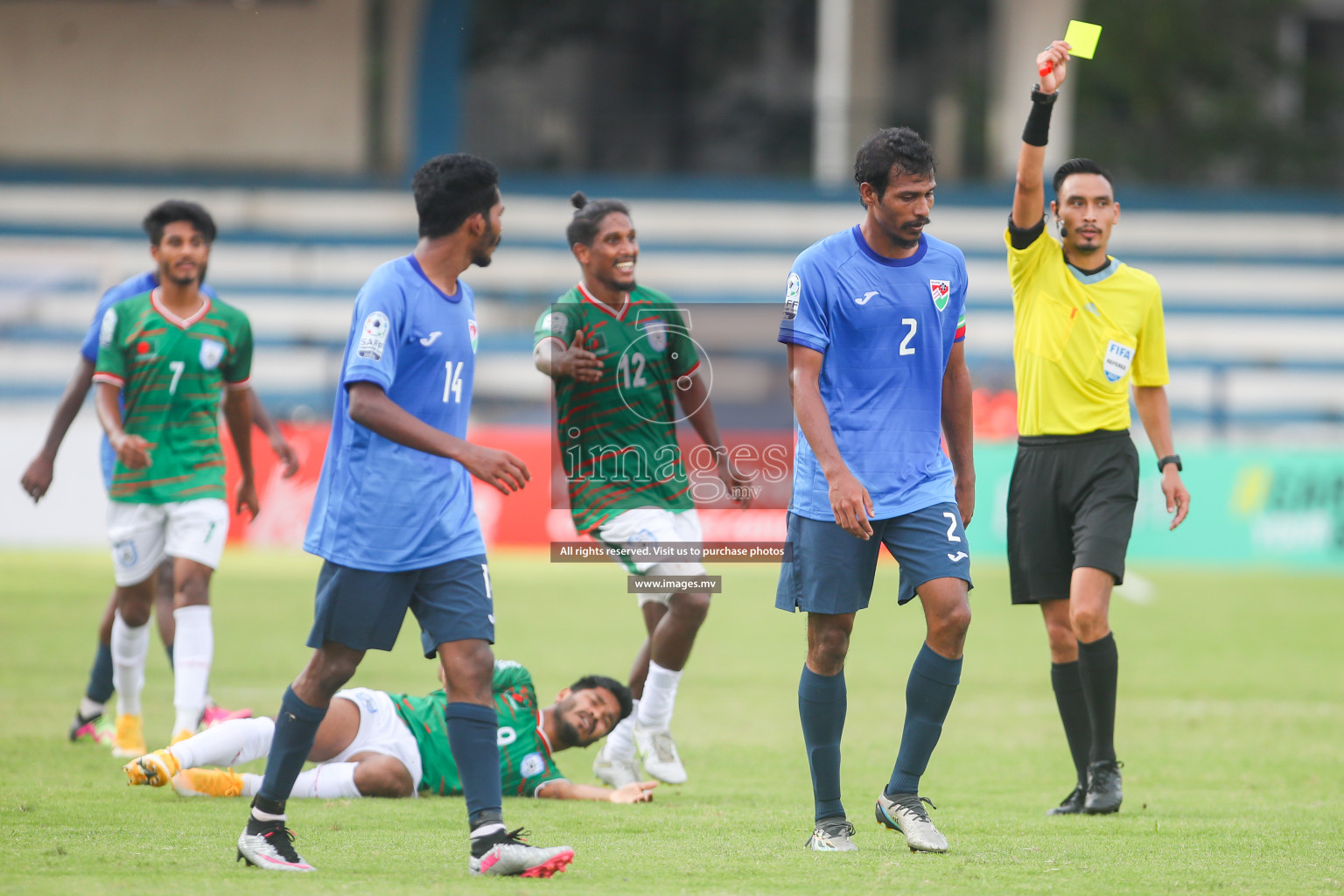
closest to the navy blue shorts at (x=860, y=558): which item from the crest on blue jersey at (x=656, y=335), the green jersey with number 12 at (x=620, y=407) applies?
the green jersey with number 12 at (x=620, y=407)

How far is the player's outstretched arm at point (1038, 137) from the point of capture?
18.1ft

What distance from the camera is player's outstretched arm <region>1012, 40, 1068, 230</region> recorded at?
18.1ft

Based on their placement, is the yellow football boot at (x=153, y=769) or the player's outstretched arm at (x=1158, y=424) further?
the player's outstretched arm at (x=1158, y=424)

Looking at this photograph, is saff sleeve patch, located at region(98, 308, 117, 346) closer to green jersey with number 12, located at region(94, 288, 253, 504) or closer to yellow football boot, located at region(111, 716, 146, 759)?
green jersey with number 12, located at region(94, 288, 253, 504)

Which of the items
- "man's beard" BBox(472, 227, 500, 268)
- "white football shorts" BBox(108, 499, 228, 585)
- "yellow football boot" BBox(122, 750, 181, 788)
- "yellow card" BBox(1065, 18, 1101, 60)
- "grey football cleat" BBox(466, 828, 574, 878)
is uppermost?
"yellow card" BBox(1065, 18, 1101, 60)

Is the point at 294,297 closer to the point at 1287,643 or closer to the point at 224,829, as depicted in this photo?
the point at 1287,643

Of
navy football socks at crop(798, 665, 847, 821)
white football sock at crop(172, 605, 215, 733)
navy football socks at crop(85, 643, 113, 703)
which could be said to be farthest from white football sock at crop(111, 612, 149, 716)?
navy football socks at crop(798, 665, 847, 821)

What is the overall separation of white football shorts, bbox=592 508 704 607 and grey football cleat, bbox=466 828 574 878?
216 cm

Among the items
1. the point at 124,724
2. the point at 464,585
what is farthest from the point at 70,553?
the point at 464,585

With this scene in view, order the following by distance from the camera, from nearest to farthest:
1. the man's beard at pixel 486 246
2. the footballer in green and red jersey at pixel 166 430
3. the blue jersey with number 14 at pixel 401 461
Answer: the blue jersey with number 14 at pixel 401 461 < the man's beard at pixel 486 246 < the footballer in green and red jersey at pixel 166 430

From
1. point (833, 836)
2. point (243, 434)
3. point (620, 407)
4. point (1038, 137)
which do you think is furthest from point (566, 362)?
point (833, 836)

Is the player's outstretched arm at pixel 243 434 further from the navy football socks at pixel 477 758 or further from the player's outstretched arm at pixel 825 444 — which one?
the player's outstretched arm at pixel 825 444

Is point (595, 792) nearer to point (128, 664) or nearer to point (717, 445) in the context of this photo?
point (717, 445)

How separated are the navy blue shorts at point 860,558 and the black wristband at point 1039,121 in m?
1.41
